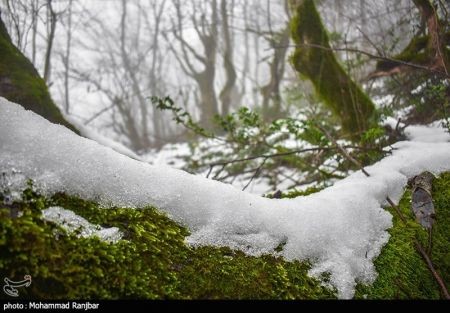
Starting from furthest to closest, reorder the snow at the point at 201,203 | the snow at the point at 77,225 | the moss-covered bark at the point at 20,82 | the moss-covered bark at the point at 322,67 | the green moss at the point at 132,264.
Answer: the moss-covered bark at the point at 322,67, the moss-covered bark at the point at 20,82, the snow at the point at 201,203, the snow at the point at 77,225, the green moss at the point at 132,264

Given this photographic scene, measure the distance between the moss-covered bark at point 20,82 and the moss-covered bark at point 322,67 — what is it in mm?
2949

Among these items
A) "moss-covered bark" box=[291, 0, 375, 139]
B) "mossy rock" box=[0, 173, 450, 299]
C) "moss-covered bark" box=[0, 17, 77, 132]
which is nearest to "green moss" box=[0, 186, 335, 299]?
"mossy rock" box=[0, 173, 450, 299]

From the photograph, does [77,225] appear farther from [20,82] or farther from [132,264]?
[20,82]

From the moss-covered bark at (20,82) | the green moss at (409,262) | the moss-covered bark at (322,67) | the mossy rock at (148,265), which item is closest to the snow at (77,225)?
the mossy rock at (148,265)

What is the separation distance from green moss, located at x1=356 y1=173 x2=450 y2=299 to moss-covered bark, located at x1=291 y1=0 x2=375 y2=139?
247cm

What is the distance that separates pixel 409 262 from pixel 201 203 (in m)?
0.80

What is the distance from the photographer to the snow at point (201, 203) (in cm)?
94

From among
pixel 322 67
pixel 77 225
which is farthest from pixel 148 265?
pixel 322 67

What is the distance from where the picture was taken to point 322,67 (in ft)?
12.1

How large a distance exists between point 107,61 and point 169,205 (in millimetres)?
16049

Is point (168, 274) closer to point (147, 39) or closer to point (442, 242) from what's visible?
point (442, 242)

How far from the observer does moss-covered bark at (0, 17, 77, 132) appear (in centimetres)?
201

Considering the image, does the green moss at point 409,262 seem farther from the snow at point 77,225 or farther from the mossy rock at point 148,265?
the snow at point 77,225

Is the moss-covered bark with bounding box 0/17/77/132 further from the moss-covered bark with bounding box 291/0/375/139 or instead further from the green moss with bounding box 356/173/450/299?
the moss-covered bark with bounding box 291/0/375/139
